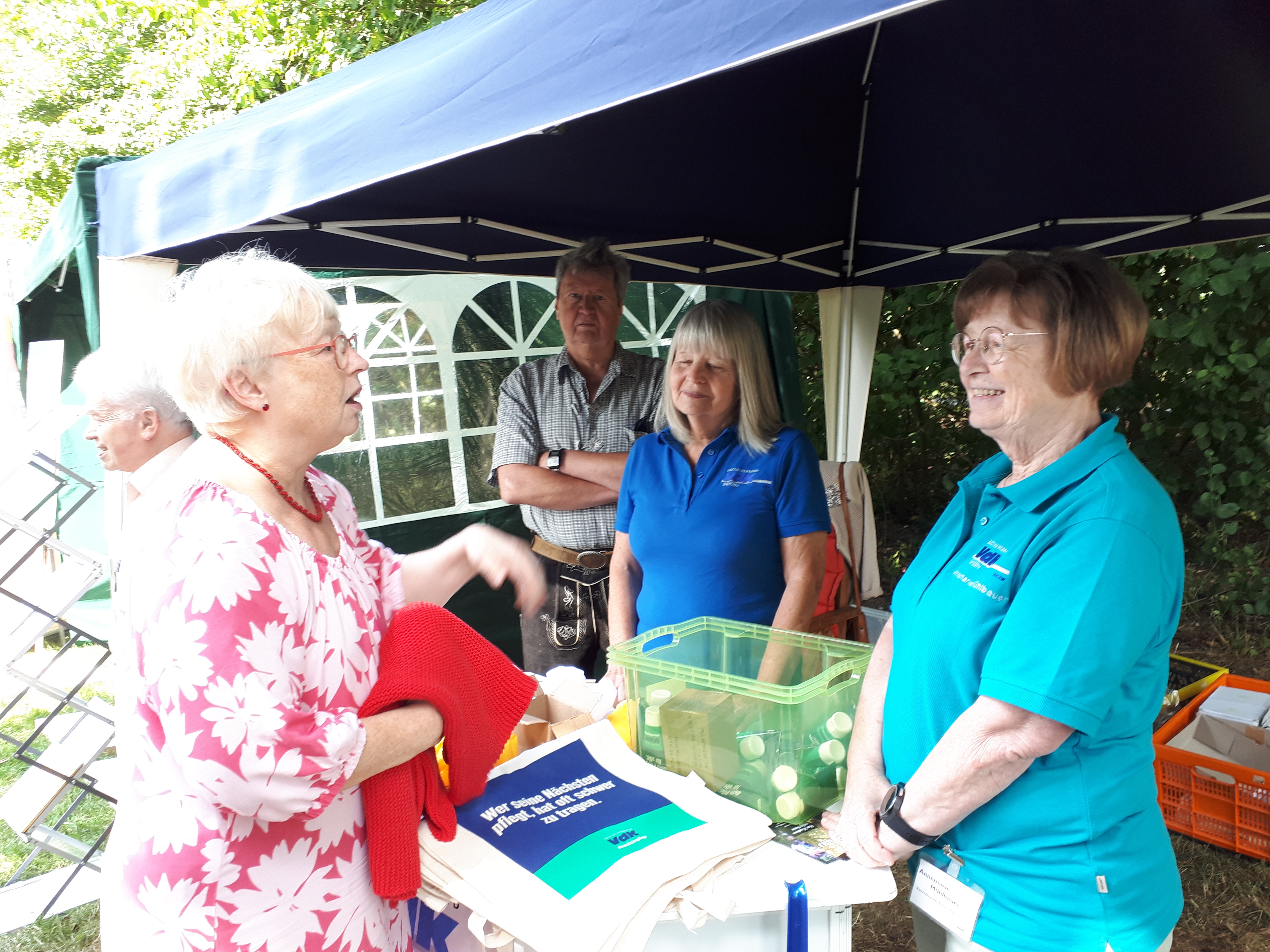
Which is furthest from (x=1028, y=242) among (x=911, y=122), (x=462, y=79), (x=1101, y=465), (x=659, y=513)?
(x=462, y=79)

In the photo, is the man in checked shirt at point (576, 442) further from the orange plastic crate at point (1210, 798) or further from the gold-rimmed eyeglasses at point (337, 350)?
the orange plastic crate at point (1210, 798)

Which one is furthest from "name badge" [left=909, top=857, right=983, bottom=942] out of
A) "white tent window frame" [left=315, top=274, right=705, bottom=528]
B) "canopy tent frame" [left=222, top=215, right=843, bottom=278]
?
"white tent window frame" [left=315, top=274, right=705, bottom=528]

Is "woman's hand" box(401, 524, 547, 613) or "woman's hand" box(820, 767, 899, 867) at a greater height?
"woman's hand" box(401, 524, 547, 613)

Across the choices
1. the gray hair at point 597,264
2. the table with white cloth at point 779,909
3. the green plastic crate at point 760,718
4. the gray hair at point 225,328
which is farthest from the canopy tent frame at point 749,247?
the table with white cloth at point 779,909

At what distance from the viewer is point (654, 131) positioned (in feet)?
8.90

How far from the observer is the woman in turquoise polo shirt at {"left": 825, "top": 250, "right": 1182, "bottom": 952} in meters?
1.19

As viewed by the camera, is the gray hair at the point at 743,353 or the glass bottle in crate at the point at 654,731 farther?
the gray hair at the point at 743,353

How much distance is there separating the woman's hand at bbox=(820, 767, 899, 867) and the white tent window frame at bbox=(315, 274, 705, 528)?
3.21m

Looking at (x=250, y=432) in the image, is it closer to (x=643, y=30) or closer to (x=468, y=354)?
(x=643, y=30)

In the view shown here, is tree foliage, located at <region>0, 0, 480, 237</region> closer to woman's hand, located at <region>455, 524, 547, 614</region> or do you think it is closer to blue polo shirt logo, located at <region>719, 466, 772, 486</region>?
blue polo shirt logo, located at <region>719, 466, 772, 486</region>

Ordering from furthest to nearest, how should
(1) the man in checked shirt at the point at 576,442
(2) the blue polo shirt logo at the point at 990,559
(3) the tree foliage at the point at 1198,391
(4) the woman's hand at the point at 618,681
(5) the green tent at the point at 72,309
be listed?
(3) the tree foliage at the point at 1198,391 < (1) the man in checked shirt at the point at 576,442 < (5) the green tent at the point at 72,309 < (4) the woman's hand at the point at 618,681 < (2) the blue polo shirt logo at the point at 990,559

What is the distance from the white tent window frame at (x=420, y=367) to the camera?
424 cm

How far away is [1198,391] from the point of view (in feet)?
16.8

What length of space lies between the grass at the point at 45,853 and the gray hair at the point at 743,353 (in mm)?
2723
